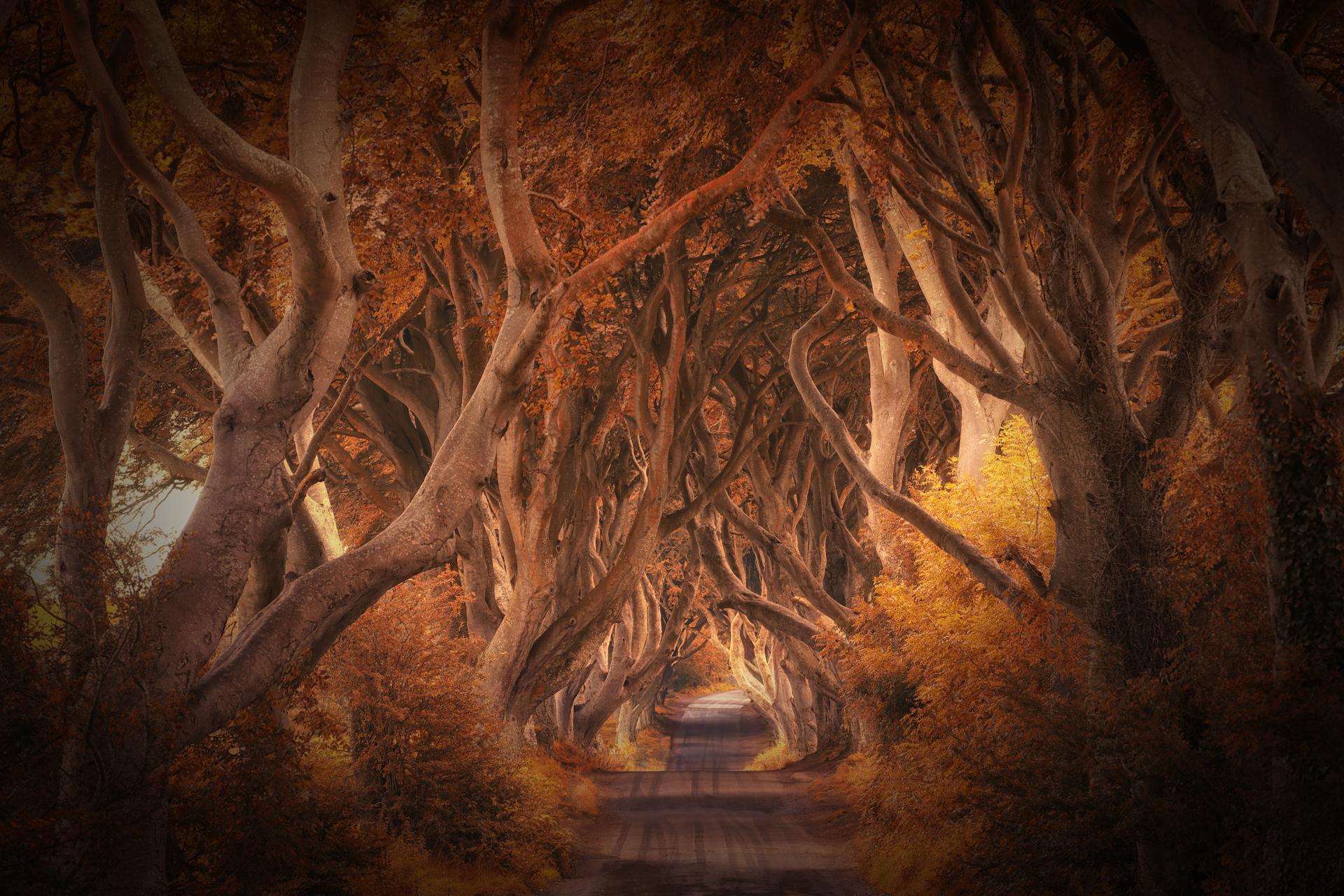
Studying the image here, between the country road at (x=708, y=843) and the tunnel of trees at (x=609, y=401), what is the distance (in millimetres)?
944

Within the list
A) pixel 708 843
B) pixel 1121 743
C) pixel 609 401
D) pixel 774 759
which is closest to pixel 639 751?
pixel 774 759

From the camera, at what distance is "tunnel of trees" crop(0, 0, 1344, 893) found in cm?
583

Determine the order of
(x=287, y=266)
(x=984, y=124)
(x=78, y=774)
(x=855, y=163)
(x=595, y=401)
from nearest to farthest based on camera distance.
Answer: (x=78, y=774), (x=984, y=124), (x=287, y=266), (x=855, y=163), (x=595, y=401)

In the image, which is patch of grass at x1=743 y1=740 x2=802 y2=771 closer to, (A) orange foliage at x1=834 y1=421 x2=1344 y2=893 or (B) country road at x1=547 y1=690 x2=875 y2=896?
(B) country road at x1=547 y1=690 x2=875 y2=896

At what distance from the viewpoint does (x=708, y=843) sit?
1323 centimetres

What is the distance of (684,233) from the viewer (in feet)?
50.2

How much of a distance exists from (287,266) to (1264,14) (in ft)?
33.1

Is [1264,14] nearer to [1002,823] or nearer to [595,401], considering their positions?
[1002,823]

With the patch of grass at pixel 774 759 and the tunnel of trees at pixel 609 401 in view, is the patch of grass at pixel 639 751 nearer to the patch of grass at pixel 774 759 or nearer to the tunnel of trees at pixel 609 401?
the patch of grass at pixel 774 759

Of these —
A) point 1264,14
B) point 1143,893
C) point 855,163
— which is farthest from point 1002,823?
point 855,163

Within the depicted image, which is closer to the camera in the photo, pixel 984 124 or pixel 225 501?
pixel 225 501

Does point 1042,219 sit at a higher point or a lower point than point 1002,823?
higher

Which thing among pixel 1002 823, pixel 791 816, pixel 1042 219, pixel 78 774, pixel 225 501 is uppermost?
pixel 1042 219

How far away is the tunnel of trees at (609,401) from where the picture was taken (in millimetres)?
5832
